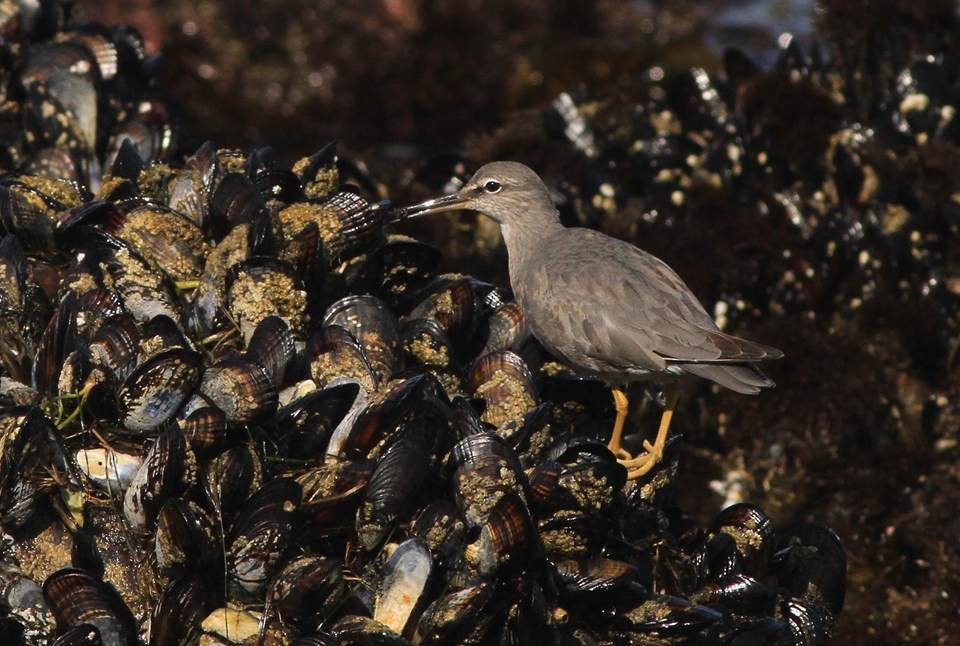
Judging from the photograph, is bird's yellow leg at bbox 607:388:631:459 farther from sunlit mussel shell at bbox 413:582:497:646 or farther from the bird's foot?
sunlit mussel shell at bbox 413:582:497:646

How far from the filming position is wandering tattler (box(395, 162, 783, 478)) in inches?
191

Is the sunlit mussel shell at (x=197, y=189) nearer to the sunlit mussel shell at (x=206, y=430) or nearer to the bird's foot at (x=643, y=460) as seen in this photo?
the sunlit mussel shell at (x=206, y=430)

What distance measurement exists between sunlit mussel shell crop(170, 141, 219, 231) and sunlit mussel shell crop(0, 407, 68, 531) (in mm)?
1066

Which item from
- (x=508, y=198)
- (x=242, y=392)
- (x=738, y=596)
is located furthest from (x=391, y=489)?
(x=508, y=198)

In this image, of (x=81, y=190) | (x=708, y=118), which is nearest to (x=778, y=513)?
(x=708, y=118)

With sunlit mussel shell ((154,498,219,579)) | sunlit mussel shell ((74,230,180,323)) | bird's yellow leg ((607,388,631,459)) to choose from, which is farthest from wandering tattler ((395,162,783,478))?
sunlit mussel shell ((154,498,219,579))

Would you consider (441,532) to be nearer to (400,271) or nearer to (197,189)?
(400,271)

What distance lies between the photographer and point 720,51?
1321cm

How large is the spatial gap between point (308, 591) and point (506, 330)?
61.4 inches

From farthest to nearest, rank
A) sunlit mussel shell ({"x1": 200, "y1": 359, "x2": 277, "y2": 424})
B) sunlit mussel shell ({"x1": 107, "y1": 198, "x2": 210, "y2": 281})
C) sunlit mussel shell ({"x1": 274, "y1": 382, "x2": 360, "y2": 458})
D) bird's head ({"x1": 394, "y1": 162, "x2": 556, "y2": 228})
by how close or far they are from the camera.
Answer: bird's head ({"x1": 394, "y1": 162, "x2": 556, "y2": 228}) < sunlit mussel shell ({"x1": 107, "y1": 198, "x2": 210, "y2": 281}) < sunlit mussel shell ({"x1": 274, "y1": 382, "x2": 360, "y2": 458}) < sunlit mussel shell ({"x1": 200, "y1": 359, "x2": 277, "y2": 424})

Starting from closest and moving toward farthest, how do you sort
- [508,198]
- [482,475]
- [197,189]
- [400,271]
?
1. [482,475]
2. [197,189]
3. [400,271]
4. [508,198]

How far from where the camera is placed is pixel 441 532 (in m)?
3.63

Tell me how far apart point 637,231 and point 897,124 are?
1.64 meters

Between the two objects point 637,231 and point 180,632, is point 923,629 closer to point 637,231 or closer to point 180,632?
point 637,231
